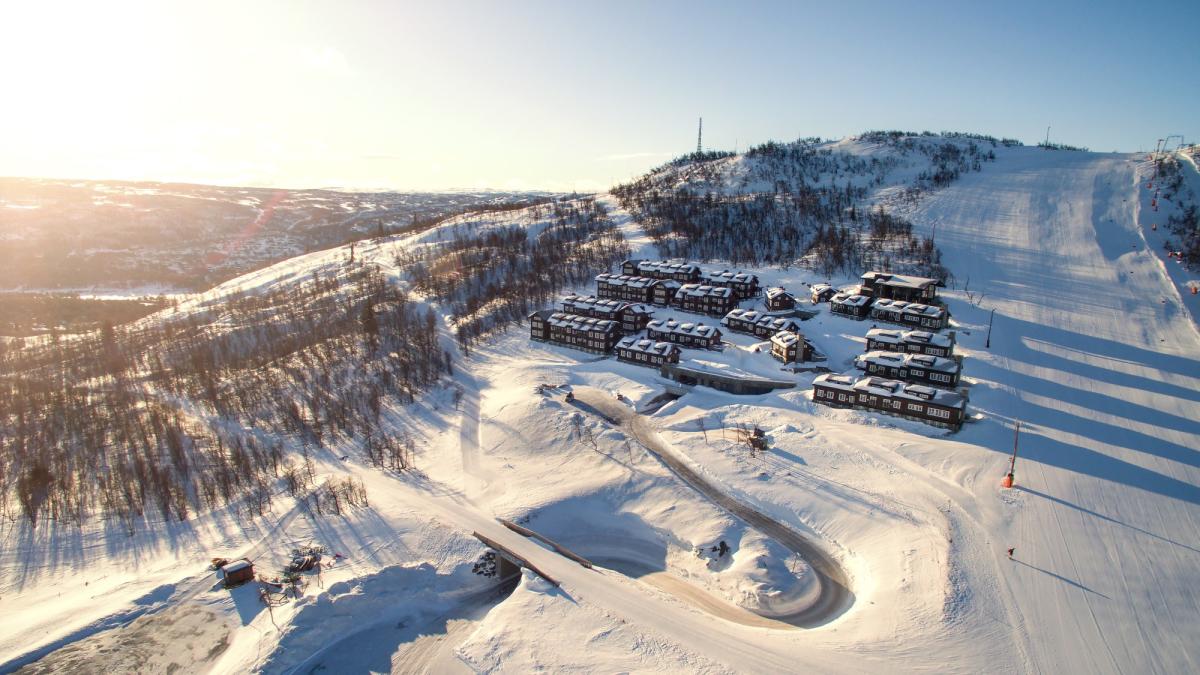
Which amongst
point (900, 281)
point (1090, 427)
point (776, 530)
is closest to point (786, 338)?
point (900, 281)

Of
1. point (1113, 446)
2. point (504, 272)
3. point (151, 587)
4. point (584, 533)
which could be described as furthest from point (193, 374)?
point (1113, 446)

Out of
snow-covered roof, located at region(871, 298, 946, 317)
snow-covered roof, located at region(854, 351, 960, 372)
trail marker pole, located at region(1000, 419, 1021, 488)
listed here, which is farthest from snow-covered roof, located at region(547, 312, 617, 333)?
trail marker pole, located at region(1000, 419, 1021, 488)

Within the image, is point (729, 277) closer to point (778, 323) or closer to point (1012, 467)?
point (778, 323)

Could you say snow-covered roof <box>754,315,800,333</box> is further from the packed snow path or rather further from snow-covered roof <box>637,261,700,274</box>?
snow-covered roof <box>637,261,700,274</box>

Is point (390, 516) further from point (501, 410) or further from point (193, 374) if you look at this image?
point (193, 374)

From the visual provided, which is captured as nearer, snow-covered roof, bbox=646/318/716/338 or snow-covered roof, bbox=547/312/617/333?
snow-covered roof, bbox=646/318/716/338

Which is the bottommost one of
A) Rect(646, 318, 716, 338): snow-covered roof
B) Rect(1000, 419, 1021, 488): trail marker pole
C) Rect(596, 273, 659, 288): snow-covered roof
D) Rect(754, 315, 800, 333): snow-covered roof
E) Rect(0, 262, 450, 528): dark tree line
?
Rect(0, 262, 450, 528): dark tree line

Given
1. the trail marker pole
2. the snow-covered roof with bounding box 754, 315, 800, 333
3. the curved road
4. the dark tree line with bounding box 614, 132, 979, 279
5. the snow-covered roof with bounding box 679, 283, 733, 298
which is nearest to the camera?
the curved road
